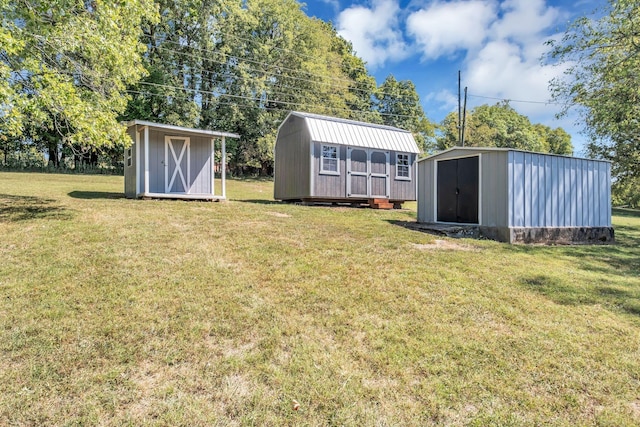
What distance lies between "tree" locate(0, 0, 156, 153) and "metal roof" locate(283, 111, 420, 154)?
644 cm

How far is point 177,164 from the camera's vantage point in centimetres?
1170

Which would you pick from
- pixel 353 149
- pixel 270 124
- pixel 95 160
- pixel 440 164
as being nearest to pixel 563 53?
pixel 440 164

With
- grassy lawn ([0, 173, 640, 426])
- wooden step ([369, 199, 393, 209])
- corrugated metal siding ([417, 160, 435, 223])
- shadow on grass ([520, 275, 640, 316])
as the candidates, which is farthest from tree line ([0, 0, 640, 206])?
shadow on grass ([520, 275, 640, 316])

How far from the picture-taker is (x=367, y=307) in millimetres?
3877

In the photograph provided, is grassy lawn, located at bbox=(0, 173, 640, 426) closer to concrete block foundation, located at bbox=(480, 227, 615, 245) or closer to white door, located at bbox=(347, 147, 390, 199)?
concrete block foundation, located at bbox=(480, 227, 615, 245)

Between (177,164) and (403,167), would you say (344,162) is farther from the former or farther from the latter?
(177,164)

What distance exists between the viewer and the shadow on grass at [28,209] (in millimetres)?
6848

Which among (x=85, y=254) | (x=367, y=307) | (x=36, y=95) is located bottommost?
(x=367, y=307)

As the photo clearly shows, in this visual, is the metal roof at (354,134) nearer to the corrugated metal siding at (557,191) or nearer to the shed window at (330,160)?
the shed window at (330,160)

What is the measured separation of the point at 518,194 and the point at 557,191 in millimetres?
1458

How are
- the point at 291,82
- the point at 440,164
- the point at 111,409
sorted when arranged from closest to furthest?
the point at 111,409 → the point at 440,164 → the point at 291,82

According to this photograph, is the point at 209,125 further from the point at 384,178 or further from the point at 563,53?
the point at 563,53

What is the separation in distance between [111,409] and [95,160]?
29256mm

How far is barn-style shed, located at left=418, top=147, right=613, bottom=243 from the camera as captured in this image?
26.1 feet
